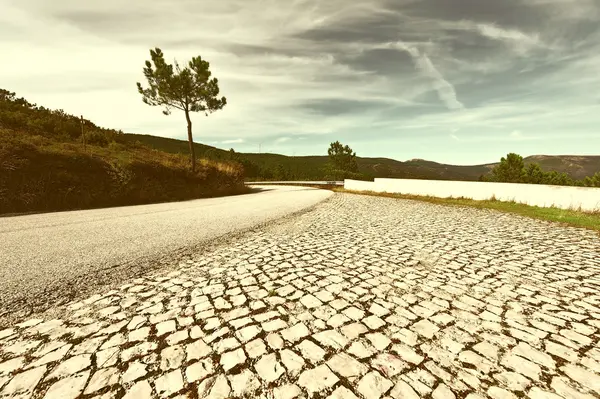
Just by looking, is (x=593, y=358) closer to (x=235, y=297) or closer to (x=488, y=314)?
(x=488, y=314)

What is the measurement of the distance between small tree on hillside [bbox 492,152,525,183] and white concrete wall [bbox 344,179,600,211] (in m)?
51.8

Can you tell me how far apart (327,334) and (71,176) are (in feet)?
48.8

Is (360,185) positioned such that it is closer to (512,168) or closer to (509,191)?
(509,191)

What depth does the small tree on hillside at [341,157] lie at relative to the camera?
186 ft

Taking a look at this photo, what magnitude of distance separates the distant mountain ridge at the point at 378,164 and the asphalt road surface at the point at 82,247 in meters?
26.1

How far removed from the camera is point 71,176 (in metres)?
12.4

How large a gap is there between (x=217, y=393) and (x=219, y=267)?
2.86m

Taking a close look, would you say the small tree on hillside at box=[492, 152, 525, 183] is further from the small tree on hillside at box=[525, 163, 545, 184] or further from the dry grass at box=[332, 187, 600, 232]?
the dry grass at box=[332, 187, 600, 232]

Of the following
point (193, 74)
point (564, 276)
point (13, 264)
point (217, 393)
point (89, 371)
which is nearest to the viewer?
point (217, 393)

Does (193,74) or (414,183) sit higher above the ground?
(193,74)

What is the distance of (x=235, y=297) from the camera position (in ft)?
11.6

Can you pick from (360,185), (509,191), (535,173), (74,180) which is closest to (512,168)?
(535,173)

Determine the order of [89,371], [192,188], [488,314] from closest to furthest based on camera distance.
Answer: [89,371], [488,314], [192,188]

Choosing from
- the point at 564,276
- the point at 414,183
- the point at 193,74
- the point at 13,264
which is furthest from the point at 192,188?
the point at 564,276
